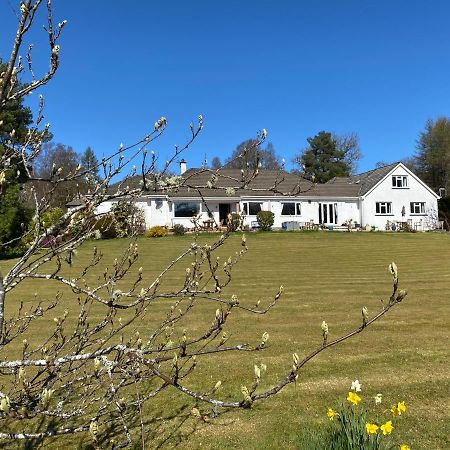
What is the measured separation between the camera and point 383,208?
43594mm

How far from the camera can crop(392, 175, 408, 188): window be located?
43844 millimetres

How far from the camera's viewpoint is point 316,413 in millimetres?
5352

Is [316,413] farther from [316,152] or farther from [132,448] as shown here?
[316,152]

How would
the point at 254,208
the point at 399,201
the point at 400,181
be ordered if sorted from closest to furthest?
the point at 254,208 → the point at 399,201 → the point at 400,181

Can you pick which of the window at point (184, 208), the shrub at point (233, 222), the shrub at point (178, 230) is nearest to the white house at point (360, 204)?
the window at point (184, 208)

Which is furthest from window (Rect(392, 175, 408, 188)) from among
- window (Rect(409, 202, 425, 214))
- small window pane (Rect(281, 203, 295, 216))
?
small window pane (Rect(281, 203, 295, 216))

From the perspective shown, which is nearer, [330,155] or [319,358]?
[319,358]

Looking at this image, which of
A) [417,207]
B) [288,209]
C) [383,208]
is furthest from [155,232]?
[417,207]

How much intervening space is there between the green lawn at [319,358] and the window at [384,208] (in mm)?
26071

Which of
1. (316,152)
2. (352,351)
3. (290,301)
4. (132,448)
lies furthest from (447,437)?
(316,152)

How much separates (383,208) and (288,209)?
1019 cm

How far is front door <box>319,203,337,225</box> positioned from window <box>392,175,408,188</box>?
263 inches

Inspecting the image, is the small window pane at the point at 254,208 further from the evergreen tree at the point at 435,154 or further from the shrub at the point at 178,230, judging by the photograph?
the evergreen tree at the point at 435,154

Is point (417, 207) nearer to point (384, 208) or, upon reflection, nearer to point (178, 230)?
point (384, 208)
